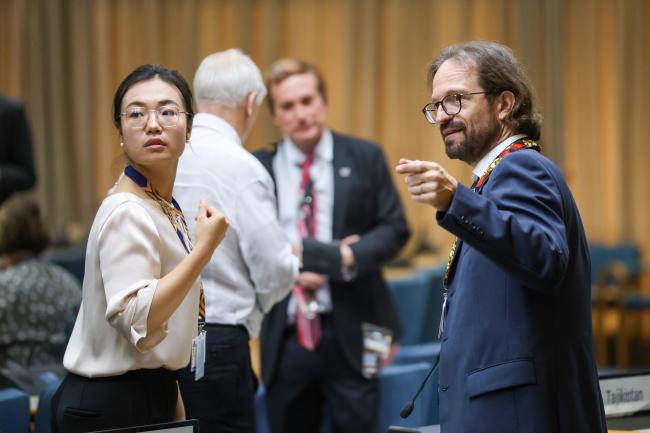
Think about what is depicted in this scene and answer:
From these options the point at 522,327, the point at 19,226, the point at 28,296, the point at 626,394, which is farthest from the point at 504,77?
the point at 19,226

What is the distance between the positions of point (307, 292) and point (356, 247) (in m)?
0.28

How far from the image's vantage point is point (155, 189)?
233cm

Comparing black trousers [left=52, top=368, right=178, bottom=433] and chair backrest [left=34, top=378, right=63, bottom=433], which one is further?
chair backrest [left=34, top=378, right=63, bottom=433]

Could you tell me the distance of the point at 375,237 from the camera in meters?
4.05

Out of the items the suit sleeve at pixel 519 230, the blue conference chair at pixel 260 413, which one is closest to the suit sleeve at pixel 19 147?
the blue conference chair at pixel 260 413

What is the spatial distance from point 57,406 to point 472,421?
3.10ft

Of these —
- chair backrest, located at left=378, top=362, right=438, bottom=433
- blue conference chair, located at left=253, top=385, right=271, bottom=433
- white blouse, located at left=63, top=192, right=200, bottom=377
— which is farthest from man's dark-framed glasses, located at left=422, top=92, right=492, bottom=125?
blue conference chair, located at left=253, top=385, right=271, bottom=433

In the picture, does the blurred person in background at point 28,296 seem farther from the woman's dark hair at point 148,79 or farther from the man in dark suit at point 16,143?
the woman's dark hair at point 148,79

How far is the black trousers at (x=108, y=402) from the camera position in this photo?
2.22 m

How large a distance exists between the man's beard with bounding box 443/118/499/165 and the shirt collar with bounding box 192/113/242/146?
0.80m

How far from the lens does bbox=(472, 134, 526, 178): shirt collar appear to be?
2318 millimetres

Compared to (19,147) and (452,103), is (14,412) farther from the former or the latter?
(19,147)

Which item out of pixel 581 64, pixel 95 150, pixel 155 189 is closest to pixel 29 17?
pixel 95 150

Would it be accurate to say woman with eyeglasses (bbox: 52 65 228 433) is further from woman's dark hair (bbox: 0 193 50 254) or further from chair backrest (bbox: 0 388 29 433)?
woman's dark hair (bbox: 0 193 50 254)
